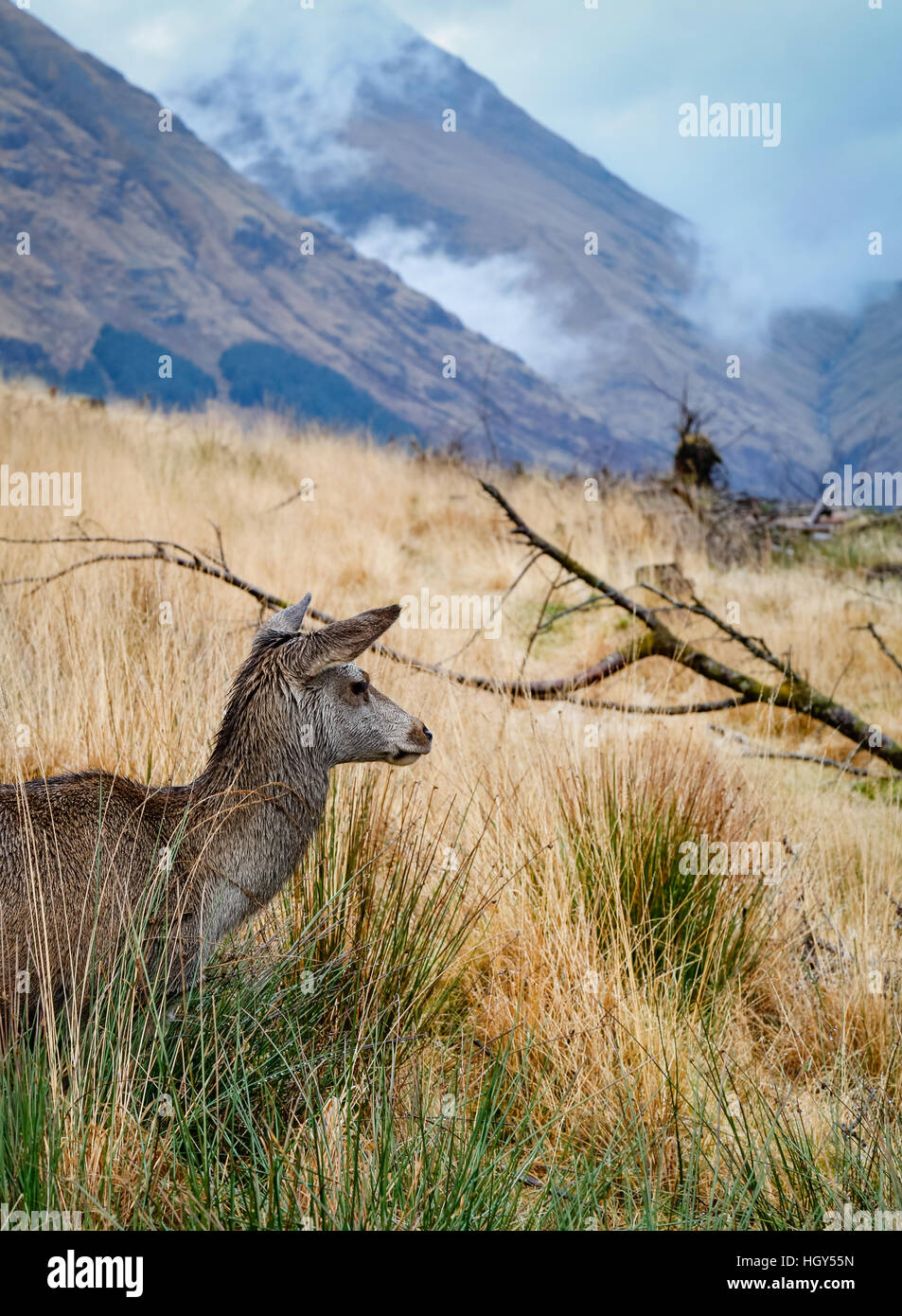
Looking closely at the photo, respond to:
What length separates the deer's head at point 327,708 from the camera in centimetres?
276

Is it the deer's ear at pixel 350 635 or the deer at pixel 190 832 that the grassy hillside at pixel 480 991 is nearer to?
the deer at pixel 190 832

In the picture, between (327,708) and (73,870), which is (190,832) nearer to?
(73,870)

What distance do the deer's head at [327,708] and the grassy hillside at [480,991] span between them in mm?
424

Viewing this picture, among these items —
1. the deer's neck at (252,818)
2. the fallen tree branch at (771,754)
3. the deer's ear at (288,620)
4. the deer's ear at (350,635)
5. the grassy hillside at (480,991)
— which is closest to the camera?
the grassy hillside at (480,991)

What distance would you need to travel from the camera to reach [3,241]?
121562 mm

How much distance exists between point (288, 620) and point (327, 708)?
11.0 inches

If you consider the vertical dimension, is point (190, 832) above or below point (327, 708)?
below

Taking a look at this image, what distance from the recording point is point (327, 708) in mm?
2812

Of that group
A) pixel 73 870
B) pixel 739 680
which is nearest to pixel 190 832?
pixel 73 870

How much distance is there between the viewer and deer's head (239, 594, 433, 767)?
9.06 feet

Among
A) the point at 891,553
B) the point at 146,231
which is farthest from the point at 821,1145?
the point at 146,231

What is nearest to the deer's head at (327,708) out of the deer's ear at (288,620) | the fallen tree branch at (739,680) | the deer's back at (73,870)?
the deer's ear at (288,620)
